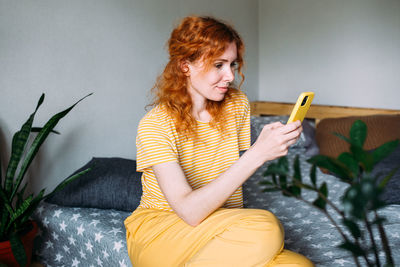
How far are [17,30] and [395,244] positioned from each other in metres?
1.77

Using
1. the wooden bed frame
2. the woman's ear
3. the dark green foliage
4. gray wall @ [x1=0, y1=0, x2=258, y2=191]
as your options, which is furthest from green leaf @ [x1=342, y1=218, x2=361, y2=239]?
the wooden bed frame

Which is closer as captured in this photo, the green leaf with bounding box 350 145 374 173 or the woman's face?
the green leaf with bounding box 350 145 374 173

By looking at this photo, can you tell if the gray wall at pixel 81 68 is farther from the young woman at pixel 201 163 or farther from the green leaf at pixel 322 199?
the green leaf at pixel 322 199

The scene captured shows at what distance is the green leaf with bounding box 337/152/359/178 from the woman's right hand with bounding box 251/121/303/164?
39 cm

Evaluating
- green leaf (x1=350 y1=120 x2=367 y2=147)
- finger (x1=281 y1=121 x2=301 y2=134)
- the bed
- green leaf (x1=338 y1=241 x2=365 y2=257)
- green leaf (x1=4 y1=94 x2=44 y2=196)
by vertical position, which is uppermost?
green leaf (x1=350 y1=120 x2=367 y2=147)

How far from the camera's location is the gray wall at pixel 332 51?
2600mm

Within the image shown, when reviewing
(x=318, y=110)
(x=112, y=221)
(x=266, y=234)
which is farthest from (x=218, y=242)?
(x=318, y=110)

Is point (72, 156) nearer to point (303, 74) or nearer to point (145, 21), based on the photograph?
→ point (145, 21)

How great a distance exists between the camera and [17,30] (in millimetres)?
1662

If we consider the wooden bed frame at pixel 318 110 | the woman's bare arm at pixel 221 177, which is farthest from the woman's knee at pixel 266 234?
the wooden bed frame at pixel 318 110

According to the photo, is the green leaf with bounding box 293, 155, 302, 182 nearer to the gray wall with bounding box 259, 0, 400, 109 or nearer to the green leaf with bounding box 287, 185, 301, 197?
the green leaf with bounding box 287, 185, 301, 197

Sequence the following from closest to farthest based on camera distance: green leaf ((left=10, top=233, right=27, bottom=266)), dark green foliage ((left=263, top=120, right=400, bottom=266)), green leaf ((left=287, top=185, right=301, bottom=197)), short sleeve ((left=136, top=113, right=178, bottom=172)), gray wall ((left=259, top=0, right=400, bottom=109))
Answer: dark green foliage ((left=263, top=120, right=400, bottom=266)), green leaf ((left=287, top=185, right=301, bottom=197)), short sleeve ((left=136, top=113, right=178, bottom=172)), green leaf ((left=10, top=233, right=27, bottom=266)), gray wall ((left=259, top=0, right=400, bottom=109))

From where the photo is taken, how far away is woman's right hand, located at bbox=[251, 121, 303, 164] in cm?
96

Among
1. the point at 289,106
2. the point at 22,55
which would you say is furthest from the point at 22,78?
the point at 289,106
